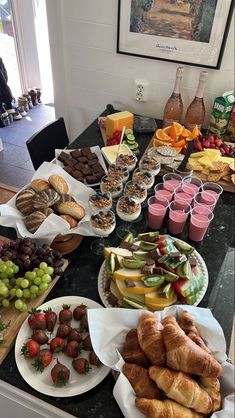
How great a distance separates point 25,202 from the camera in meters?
0.96

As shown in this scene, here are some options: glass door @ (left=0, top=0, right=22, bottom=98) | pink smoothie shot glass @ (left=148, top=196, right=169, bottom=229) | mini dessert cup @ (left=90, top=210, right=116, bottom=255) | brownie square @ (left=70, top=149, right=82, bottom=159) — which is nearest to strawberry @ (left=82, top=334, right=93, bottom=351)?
mini dessert cup @ (left=90, top=210, right=116, bottom=255)

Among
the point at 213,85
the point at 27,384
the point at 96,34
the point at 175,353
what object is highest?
the point at 96,34

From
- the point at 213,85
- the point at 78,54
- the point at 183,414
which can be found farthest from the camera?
the point at 78,54

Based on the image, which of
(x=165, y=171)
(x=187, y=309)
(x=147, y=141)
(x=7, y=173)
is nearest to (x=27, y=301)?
(x=187, y=309)

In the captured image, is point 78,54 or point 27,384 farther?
point 78,54

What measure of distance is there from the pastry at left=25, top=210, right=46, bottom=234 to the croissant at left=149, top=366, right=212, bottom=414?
1.62 feet

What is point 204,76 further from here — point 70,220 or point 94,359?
point 94,359

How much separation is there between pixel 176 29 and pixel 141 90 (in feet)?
0.87

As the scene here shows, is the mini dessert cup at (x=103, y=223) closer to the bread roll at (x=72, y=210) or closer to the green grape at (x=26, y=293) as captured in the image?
the bread roll at (x=72, y=210)

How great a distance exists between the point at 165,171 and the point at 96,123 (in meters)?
0.44

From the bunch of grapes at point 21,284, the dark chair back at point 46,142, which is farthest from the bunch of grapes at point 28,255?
the dark chair back at point 46,142

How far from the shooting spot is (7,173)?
2160 millimetres

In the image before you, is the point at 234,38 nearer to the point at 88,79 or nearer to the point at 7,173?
the point at 88,79

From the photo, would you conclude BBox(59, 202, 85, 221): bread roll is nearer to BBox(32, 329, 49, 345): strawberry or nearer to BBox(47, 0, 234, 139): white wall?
BBox(32, 329, 49, 345): strawberry
